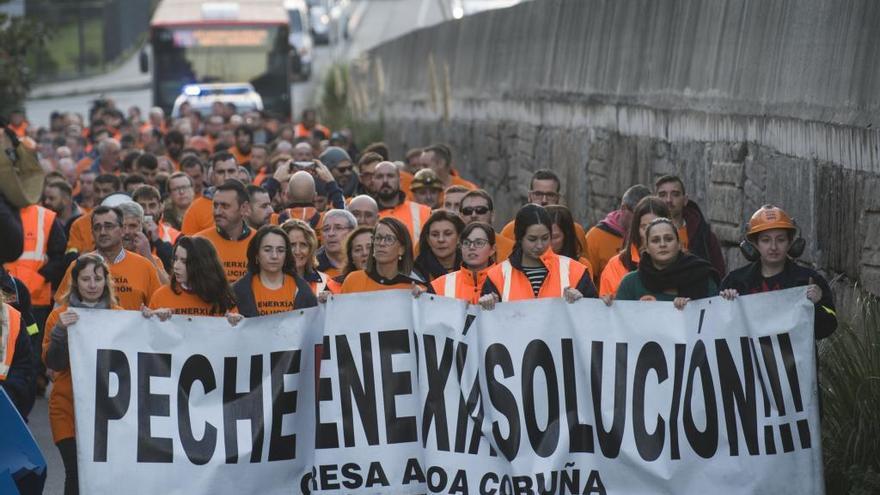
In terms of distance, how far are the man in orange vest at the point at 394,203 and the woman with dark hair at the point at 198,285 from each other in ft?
12.5

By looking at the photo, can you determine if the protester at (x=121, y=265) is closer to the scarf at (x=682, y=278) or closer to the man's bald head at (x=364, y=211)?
the man's bald head at (x=364, y=211)

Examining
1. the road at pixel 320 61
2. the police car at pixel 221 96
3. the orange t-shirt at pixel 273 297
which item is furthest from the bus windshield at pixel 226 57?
the orange t-shirt at pixel 273 297

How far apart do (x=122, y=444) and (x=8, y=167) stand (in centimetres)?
279

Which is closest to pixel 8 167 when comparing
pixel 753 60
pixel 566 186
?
pixel 753 60

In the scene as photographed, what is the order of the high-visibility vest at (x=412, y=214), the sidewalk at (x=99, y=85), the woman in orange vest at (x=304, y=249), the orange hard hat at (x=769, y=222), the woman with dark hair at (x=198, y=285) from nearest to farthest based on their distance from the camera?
1. the orange hard hat at (x=769, y=222)
2. the woman with dark hair at (x=198, y=285)
3. the woman in orange vest at (x=304, y=249)
4. the high-visibility vest at (x=412, y=214)
5. the sidewalk at (x=99, y=85)

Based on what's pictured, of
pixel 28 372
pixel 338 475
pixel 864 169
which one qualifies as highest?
pixel 864 169

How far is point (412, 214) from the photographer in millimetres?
13250

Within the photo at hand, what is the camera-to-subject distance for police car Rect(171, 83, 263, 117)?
3503cm

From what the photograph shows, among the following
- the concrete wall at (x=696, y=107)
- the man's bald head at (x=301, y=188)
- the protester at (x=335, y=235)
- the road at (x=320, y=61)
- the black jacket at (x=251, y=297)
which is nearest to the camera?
the black jacket at (x=251, y=297)

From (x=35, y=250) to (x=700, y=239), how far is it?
16.4 feet

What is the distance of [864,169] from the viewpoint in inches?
377

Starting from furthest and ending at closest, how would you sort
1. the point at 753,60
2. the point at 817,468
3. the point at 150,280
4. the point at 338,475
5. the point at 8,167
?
1. the point at 753,60
2. the point at 150,280
3. the point at 338,475
4. the point at 817,468
5. the point at 8,167

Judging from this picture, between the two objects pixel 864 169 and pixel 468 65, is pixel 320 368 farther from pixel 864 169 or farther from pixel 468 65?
pixel 468 65

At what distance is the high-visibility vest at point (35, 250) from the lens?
13.3 meters
